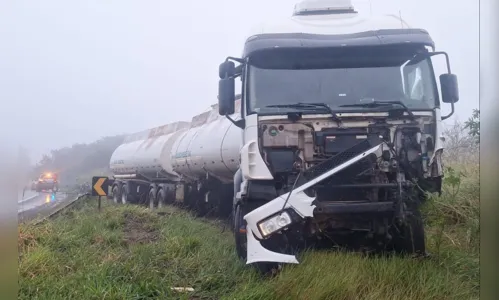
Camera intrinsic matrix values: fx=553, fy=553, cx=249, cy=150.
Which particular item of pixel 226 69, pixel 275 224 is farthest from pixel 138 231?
pixel 226 69

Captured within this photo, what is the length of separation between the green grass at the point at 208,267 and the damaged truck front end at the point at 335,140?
177 millimetres

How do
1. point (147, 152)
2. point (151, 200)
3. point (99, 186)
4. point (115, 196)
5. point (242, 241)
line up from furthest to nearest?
1. point (147, 152)
2. point (151, 200)
3. point (242, 241)
4. point (115, 196)
5. point (99, 186)

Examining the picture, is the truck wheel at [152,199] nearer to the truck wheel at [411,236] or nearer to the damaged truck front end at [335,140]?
the damaged truck front end at [335,140]

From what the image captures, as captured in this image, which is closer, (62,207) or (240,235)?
(62,207)

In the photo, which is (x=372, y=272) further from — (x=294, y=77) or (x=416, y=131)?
(x=294, y=77)

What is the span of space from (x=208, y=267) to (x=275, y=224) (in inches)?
18.8

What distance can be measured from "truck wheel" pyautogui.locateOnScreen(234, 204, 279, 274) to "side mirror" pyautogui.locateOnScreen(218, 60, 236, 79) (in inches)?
35.5

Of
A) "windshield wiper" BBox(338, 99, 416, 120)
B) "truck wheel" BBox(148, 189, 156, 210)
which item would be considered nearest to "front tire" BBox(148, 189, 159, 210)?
"truck wheel" BBox(148, 189, 156, 210)

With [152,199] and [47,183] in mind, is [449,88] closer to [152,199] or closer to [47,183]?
[47,183]

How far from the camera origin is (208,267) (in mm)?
3305

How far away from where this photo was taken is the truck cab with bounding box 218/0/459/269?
338 cm

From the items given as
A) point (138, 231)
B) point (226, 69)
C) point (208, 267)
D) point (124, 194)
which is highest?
point (226, 69)

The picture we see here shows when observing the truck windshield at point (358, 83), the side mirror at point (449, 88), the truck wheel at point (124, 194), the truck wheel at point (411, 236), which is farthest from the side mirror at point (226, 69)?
the truck wheel at point (411, 236)
